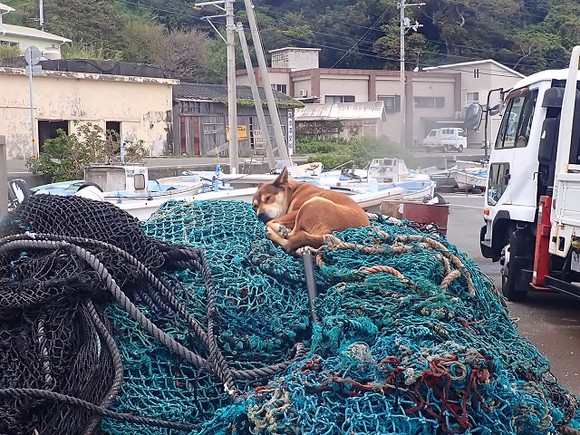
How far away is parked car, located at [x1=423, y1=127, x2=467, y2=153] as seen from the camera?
47.5 metres

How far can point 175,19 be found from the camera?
6228 centimetres

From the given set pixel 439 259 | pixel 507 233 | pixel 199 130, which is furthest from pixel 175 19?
pixel 439 259

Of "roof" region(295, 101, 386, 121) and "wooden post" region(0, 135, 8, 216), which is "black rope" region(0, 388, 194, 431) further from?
"roof" region(295, 101, 386, 121)

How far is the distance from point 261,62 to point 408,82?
3554cm

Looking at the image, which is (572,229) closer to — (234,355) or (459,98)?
(234,355)

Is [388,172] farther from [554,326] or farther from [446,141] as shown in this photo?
[446,141]

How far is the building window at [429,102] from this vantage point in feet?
182

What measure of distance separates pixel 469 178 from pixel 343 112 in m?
20.3

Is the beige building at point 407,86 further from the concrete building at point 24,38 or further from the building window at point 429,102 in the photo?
the concrete building at point 24,38

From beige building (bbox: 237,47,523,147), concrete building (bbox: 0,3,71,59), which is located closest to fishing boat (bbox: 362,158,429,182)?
concrete building (bbox: 0,3,71,59)

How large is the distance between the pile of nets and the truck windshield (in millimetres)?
5769

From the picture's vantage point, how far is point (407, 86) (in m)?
53.7

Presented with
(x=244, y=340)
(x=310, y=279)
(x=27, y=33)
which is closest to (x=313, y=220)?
(x=310, y=279)

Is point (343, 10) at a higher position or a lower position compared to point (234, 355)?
higher
